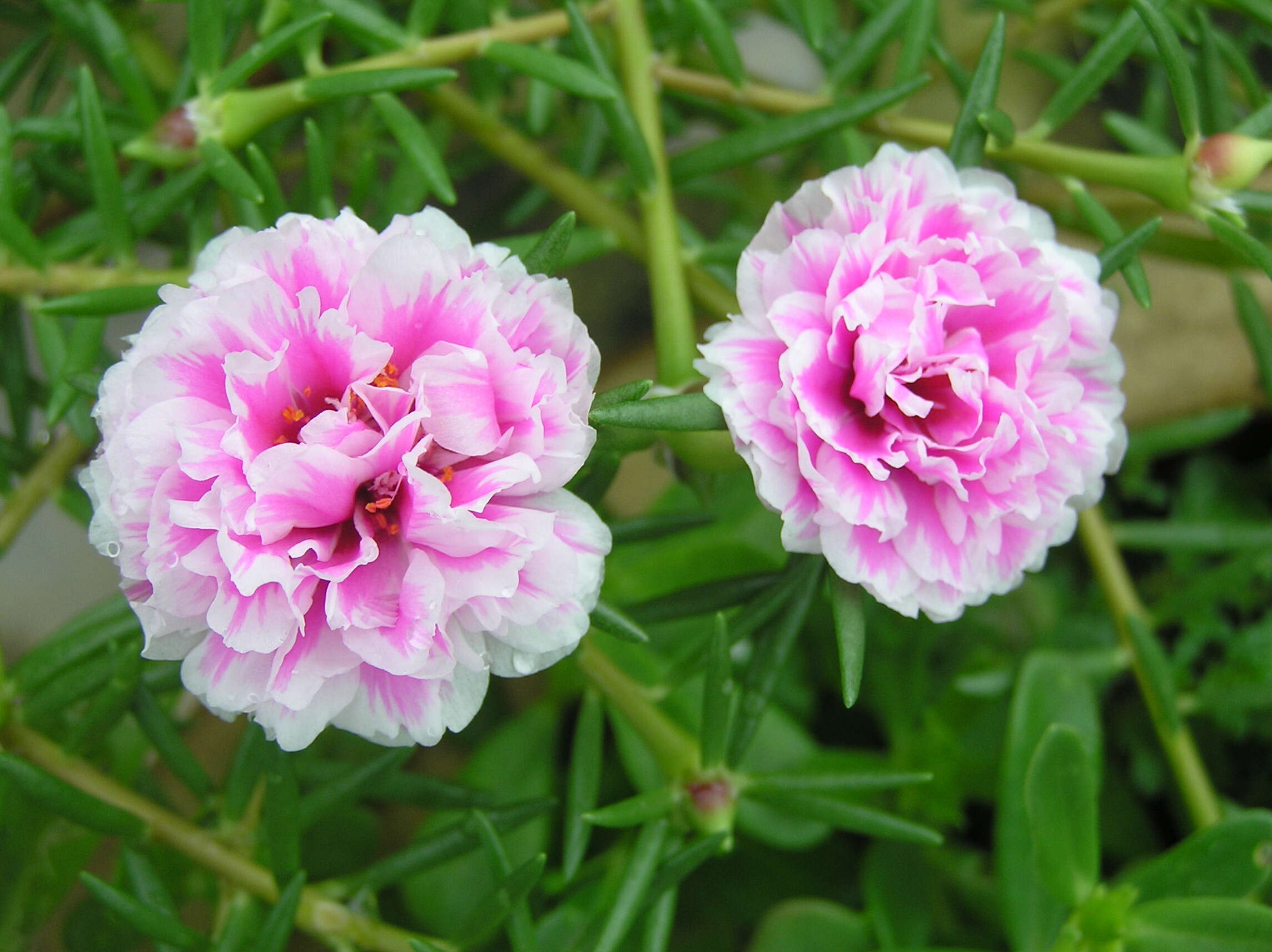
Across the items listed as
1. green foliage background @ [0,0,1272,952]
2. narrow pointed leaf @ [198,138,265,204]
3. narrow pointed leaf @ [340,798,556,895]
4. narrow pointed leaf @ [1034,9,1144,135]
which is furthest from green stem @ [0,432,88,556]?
narrow pointed leaf @ [1034,9,1144,135]

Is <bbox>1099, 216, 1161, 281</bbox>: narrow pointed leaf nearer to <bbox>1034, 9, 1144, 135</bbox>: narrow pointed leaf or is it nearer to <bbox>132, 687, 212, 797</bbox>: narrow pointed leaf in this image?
<bbox>1034, 9, 1144, 135</bbox>: narrow pointed leaf

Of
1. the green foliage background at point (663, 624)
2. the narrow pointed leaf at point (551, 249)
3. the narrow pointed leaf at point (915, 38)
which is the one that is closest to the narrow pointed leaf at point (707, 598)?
the green foliage background at point (663, 624)

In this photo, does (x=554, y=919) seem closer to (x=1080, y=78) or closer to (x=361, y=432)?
(x=361, y=432)

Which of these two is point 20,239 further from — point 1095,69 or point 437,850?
point 1095,69

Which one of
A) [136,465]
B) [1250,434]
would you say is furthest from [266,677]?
[1250,434]

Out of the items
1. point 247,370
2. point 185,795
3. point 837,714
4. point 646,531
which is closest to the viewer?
point 247,370

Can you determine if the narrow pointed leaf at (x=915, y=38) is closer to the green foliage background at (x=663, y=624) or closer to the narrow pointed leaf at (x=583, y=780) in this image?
the green foliage background at (x=663, y=624)

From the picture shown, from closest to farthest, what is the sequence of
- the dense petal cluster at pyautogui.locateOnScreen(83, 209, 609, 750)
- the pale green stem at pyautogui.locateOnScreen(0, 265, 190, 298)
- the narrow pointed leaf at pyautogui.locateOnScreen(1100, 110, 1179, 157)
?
the dense petal cluster at pyautogui.locateOnScreen(83, 209, 609, 750), the pale green stem at pyautogui.locateOnScreen(0, 265, 190, 298), the narrow pointed leaf at pyautogui.locateOnScreen(1100, 110, 1179, 157)
